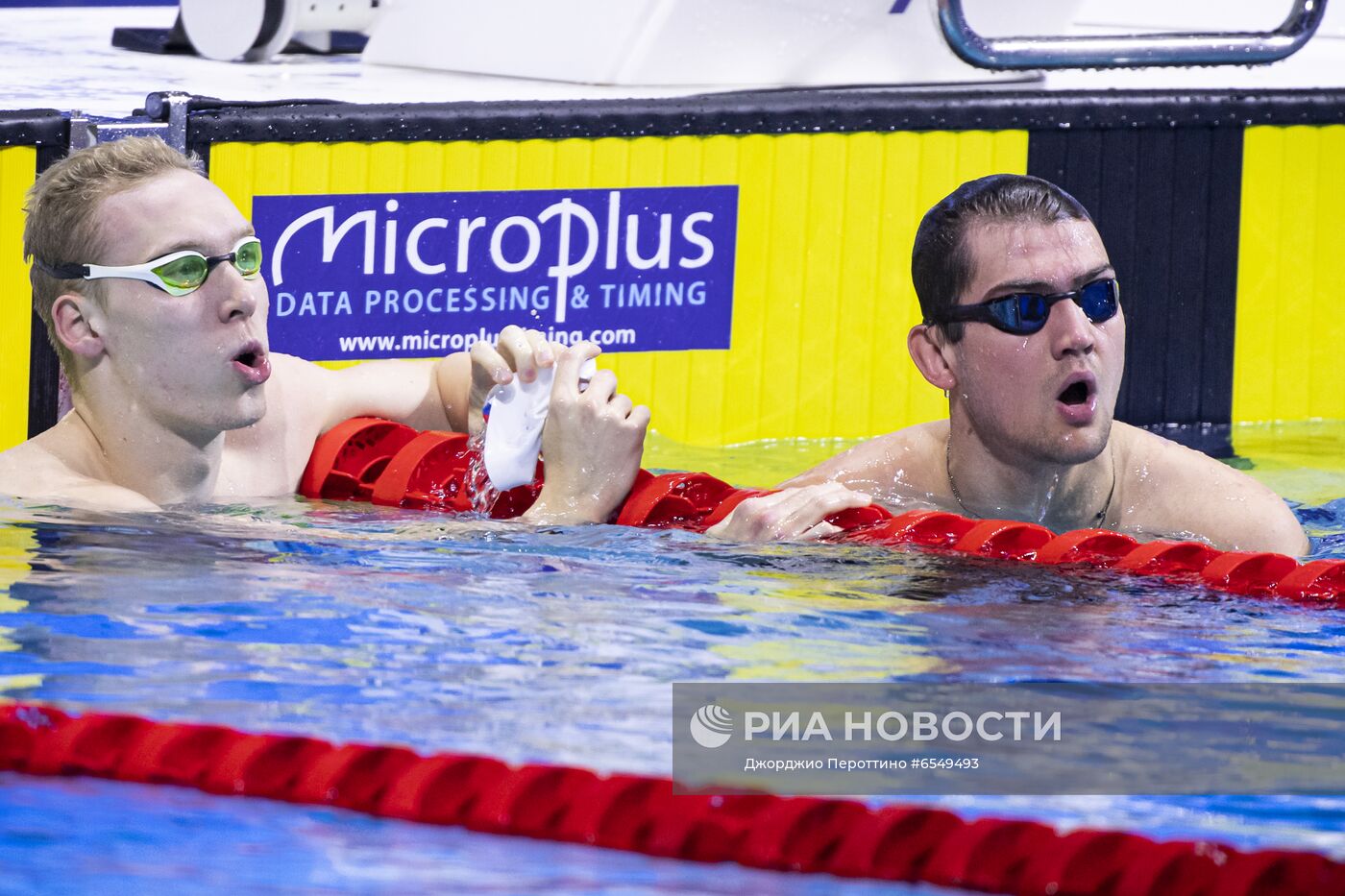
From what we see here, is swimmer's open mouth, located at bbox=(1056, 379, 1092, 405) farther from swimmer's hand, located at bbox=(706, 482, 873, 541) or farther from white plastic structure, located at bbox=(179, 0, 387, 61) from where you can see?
white plastic structure, located at bbox=(179, 0, 387, 61)

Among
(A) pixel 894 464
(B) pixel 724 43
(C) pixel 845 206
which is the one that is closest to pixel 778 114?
(C) pixel 845 206

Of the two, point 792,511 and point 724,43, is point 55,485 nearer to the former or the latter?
point 792,511

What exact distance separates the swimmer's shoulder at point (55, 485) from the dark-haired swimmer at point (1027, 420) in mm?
1048

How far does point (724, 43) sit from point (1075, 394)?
281 centimetres

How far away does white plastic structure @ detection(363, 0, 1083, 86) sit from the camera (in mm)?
5602

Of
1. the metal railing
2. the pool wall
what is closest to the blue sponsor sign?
the pool wall

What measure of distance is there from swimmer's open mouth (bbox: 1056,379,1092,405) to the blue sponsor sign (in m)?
1.86

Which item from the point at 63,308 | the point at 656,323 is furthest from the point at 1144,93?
the point at 63,308

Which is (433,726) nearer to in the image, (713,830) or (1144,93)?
(713,830)

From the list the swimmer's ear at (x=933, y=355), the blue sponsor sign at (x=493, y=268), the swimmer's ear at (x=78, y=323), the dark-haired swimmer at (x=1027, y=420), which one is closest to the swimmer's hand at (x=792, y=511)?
the dark-haired swimmer at (x=1027, y=420)

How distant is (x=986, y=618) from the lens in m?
2.81

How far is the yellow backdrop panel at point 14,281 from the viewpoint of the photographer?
4.34 metres

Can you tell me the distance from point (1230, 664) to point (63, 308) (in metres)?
2.01

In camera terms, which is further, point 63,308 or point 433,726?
point 63,308
